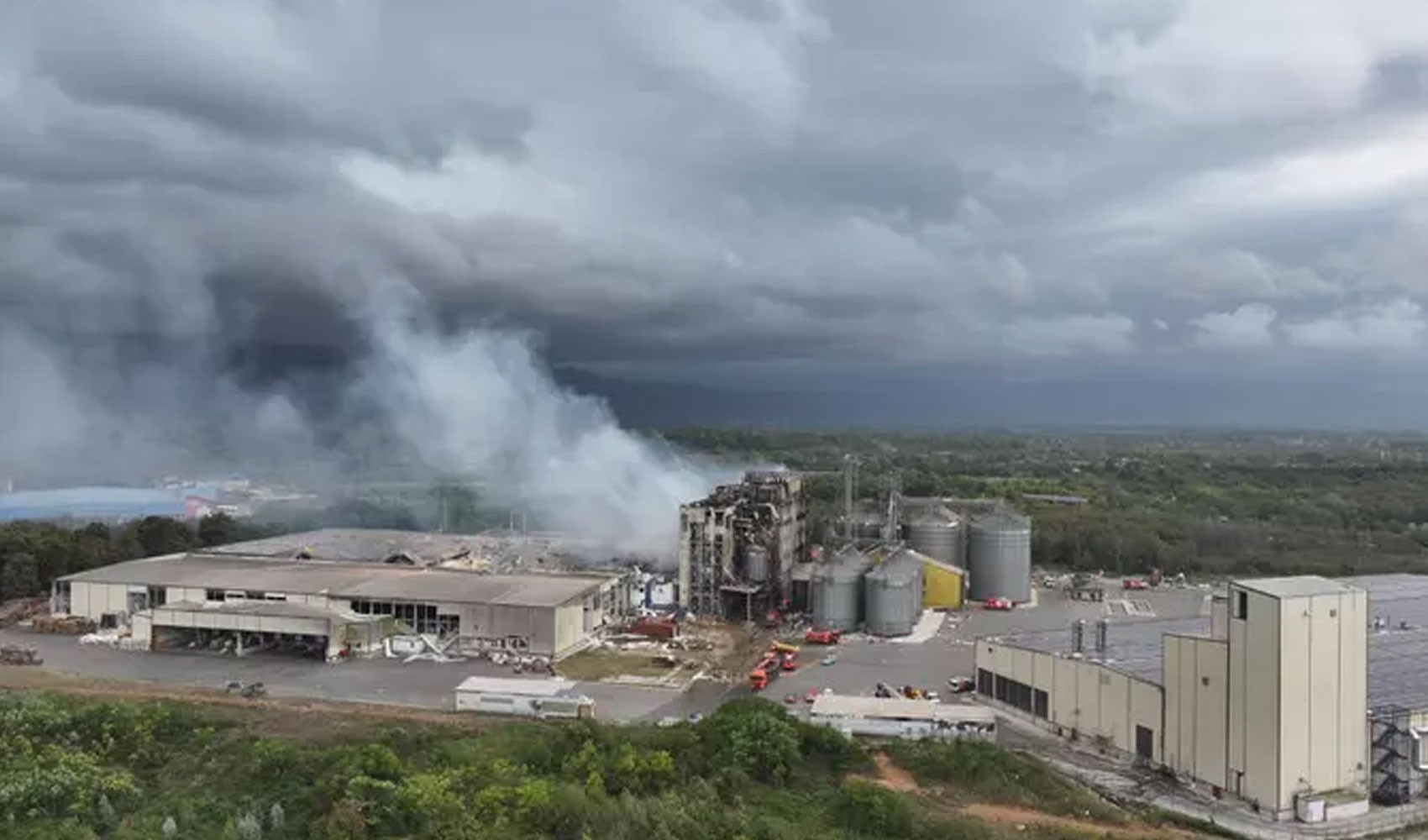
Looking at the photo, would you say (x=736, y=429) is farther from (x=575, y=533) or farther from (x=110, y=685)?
(x=110, y=685)

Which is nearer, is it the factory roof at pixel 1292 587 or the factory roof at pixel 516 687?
the factory roof at pixel 1292 587

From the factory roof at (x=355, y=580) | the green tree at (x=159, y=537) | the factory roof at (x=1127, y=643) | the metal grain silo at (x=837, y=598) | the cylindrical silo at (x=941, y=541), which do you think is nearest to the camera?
the factory roof at (x=1127, y=643)

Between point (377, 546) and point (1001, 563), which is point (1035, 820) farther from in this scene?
point (377, 546)

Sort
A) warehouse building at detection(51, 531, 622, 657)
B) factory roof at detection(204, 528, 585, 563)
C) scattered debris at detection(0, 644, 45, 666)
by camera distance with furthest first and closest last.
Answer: factory roof at detection(204, 528, 585, 563) < warehouse building at detection(51, 531, 622, 657) < scattered debris at detection(0, 644, 45, 666)

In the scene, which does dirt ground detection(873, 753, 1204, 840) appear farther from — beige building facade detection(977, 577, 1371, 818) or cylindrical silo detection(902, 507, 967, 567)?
cylindrical silo detection(902, 507, 967, 567)

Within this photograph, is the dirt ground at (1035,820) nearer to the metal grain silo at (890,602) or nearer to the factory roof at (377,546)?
the metal grain silo at (890,602)

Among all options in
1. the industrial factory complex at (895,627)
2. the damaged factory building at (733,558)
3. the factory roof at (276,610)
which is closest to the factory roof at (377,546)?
the industrial factory complex at (895,627)

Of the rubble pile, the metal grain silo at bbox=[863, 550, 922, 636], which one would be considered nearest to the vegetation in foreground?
the rubble pile
